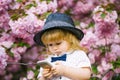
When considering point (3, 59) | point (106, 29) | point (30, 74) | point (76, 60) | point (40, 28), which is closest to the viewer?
point (76, 60)

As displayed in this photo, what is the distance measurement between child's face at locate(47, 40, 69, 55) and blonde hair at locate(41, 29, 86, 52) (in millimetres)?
32

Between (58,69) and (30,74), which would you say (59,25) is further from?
(30,74)

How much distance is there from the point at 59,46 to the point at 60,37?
0.08 m

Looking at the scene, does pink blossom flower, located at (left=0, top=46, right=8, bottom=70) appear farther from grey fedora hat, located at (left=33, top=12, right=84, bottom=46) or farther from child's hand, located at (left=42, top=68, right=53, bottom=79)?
child's hand, located at (left=42, top=68, right=53, bottom=79)

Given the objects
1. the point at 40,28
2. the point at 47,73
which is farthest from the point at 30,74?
the point at 47,73

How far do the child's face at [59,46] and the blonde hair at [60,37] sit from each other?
0.10 ft

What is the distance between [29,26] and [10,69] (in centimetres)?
136

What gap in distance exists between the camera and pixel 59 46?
502 centimetres

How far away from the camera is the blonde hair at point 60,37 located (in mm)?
4973

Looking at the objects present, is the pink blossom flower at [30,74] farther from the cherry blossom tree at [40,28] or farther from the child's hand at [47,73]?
the child's hand at [47,73]

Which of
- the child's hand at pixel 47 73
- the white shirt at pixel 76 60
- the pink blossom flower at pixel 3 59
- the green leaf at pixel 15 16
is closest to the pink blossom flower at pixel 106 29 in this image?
the green leaf at pixel 15 16

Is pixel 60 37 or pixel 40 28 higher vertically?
pixel 40 28

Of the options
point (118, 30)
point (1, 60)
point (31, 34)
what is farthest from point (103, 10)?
point (1, 60)

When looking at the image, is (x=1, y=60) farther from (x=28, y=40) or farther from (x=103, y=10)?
(x=103, y=10)
